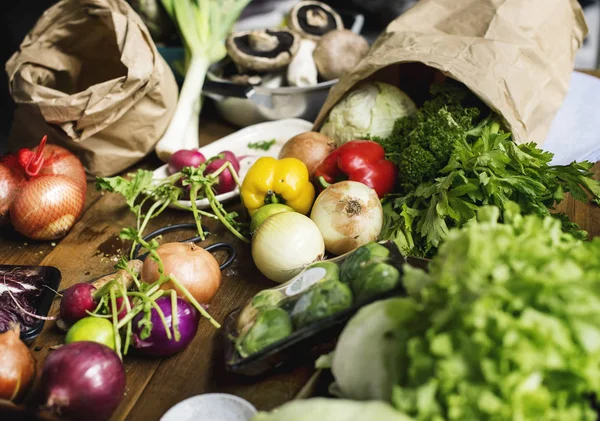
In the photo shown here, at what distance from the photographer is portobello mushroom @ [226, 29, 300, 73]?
1.66 meters

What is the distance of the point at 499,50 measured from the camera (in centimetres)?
123

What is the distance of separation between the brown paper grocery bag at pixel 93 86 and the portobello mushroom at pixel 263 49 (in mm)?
250

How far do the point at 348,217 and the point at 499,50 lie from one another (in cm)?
56

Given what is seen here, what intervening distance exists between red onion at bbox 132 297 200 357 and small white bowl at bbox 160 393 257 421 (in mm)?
130

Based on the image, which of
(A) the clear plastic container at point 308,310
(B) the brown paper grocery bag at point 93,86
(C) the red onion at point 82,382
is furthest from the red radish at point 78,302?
(B) the brown paper grocery bag at point 93,86

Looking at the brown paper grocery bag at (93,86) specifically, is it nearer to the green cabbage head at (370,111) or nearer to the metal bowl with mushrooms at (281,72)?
the metal bowl with mushrooms at (281,72)

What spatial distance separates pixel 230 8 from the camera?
184 cm

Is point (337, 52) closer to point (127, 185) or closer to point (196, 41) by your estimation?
point (196, 41)

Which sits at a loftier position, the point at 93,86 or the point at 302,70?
the point at 93,86

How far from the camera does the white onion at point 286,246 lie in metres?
1.04

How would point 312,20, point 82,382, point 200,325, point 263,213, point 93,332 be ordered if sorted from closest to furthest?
point 82,382
point 93,332
point 200,325
point 263,213
point 312,20

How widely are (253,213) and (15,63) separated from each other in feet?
2.65

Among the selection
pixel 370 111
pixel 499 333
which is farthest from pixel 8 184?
pixel 499 333

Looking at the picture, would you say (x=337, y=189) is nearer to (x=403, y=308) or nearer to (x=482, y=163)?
(x=482, y=163)
